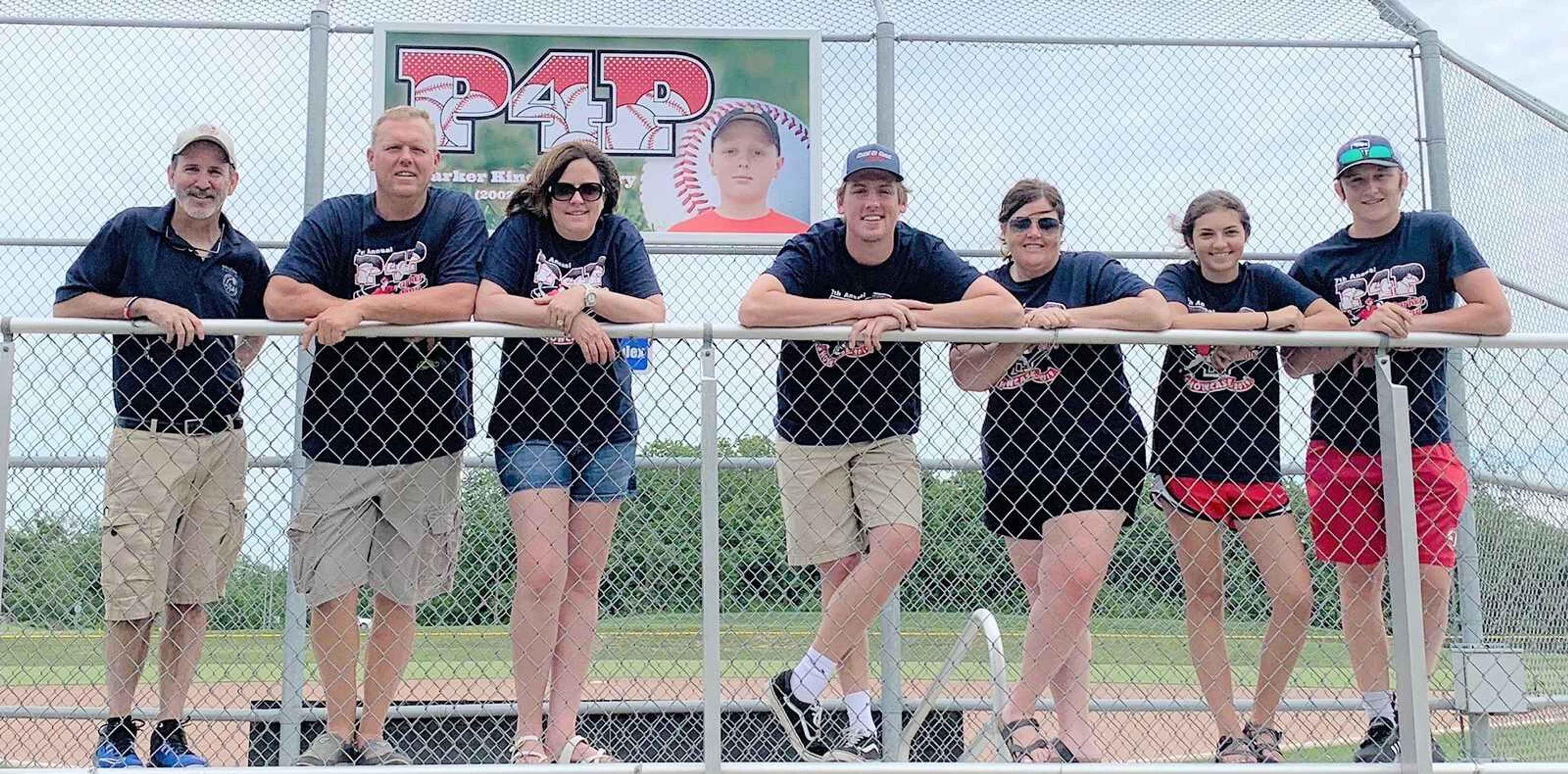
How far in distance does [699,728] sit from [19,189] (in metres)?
3.73

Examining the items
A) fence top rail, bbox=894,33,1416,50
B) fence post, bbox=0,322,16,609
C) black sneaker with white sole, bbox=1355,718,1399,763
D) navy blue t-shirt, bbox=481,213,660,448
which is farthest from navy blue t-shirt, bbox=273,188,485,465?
fence top rail, bbox=894,33,1416,50

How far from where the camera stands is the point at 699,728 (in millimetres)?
5137

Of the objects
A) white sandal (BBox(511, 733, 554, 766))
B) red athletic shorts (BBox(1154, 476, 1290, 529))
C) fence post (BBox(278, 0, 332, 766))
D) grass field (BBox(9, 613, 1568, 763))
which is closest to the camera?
white sandal (BBox(511, 733, 554, 766))

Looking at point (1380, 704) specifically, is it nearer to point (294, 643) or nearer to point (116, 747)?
point (116, 747)

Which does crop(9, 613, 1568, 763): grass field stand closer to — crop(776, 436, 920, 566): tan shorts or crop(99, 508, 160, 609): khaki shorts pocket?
crop(99, 508, 160, 609): khaki shorts pocket

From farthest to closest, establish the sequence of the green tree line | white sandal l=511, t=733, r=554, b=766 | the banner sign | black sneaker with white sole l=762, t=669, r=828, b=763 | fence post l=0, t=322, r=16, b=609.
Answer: the banner sign → the green tree line → black sneaker with white sole l=762, t=669, r=828, b=763 → white sandal l=511, t=733, r=554, b=766 → fence post l=0, t=322, r=16, b=609

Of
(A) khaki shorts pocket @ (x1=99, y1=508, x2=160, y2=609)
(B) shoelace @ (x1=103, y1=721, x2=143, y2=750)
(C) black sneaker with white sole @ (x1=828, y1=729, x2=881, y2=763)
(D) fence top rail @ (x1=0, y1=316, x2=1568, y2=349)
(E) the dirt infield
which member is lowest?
(E) the dirt infield

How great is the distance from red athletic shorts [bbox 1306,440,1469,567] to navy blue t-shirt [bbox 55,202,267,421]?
3334mm

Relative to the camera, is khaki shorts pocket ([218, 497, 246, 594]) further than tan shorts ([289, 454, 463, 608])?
Yes

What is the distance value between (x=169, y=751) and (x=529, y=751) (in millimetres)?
1074

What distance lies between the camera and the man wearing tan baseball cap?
11.3ft

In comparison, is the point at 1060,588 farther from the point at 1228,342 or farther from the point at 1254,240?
the point at 1254,240

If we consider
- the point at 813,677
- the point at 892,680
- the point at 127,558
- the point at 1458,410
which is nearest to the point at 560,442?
the point at 813,677

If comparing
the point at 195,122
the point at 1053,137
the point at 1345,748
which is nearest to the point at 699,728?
the point at 1053,137
